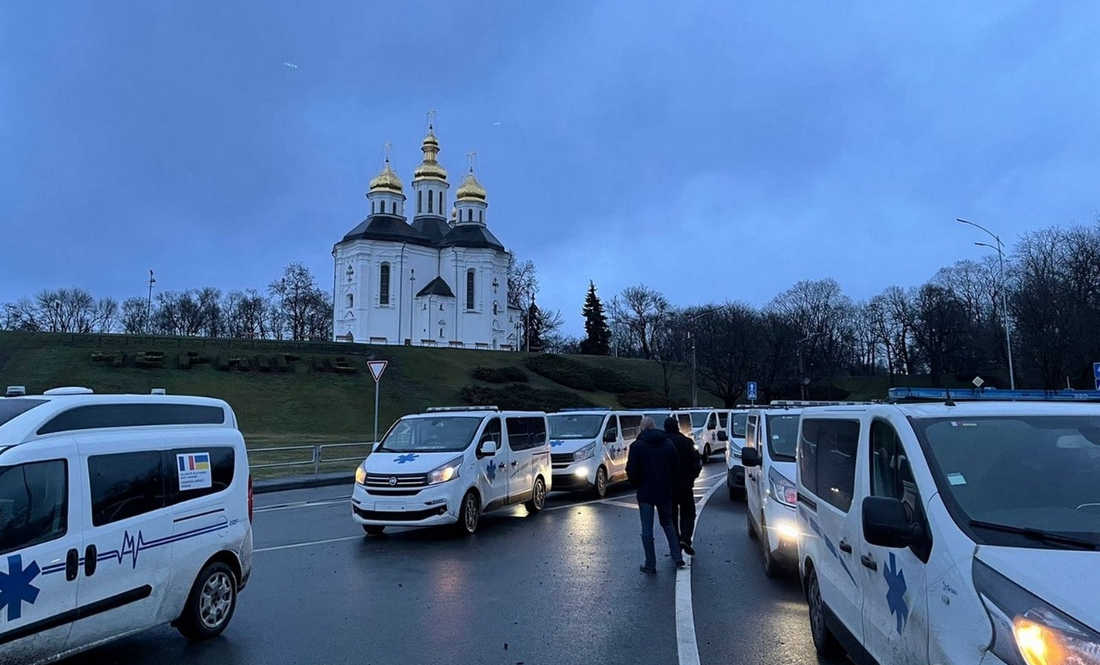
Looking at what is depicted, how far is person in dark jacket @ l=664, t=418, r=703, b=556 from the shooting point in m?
9.09

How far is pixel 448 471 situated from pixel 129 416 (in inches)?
230

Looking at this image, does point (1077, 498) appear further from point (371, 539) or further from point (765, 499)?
point (371, 539)

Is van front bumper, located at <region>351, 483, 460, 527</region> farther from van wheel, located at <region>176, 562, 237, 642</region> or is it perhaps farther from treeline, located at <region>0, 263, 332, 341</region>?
treeline, located at <region>0, 263, 332, 341</region>

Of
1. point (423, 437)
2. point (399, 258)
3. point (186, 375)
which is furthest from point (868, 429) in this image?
point (399, 258)

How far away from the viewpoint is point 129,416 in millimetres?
5855

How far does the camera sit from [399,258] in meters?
82.2

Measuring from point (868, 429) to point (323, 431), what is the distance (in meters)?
38.7

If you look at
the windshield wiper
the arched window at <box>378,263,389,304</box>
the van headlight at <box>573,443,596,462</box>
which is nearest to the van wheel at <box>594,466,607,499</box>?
the van headlight at <box>573,443,596,462</box>

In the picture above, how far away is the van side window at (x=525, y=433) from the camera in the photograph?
44.6 ft

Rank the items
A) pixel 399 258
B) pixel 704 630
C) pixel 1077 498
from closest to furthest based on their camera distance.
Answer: pixel 1077 498
pixel 704 630
pixel 399 258

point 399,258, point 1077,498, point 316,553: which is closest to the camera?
point 1077,498

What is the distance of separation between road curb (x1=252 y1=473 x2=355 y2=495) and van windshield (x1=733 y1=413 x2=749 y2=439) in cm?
1046

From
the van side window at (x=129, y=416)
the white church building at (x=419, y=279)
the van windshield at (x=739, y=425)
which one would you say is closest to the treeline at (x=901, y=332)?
the white church building at (x=419, y=279)

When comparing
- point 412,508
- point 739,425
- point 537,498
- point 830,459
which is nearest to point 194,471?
point 412,508
